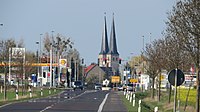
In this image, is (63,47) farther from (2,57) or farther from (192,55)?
(192,55)

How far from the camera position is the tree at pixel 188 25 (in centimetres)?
2709

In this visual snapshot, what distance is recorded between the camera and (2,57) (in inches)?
2318

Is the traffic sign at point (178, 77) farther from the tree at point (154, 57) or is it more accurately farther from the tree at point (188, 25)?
the tree at point (154, 57)

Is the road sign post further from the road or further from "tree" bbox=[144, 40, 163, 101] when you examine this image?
"tree" bbox=[144, 40, 163, 101]

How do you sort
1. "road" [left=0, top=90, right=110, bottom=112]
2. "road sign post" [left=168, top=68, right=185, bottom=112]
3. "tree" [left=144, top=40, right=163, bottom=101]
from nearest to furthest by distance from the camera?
1. "road sign post" [left=168, top=68, right=185, bottom=112]
2. "road" [left=0, top=90, right=110, bottom=112]
3. "tree" [left=144, top=40, right=163, bottom=101]

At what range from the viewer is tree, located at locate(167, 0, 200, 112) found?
88.9 ft

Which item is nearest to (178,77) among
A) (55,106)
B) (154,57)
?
(55,106)

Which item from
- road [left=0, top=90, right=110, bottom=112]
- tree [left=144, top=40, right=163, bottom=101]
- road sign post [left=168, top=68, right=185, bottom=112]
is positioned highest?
tree [left=144, top=40, right=163, bottom=101]

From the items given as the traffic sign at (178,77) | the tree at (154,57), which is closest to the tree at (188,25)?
the traffic sign at (178,77)

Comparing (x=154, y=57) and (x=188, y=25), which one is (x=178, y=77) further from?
(x=154, y=57)

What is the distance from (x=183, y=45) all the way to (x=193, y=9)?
7.92 feet

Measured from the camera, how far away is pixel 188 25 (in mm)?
27859

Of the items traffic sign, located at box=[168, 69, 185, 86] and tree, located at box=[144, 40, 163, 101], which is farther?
tree, located at box=[144, 40, 163, 101]

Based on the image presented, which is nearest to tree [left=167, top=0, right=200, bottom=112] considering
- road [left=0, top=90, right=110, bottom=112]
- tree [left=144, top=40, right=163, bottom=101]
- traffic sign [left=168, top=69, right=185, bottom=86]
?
traffic sign [left=168, top=69, right=185, bottom=86]
